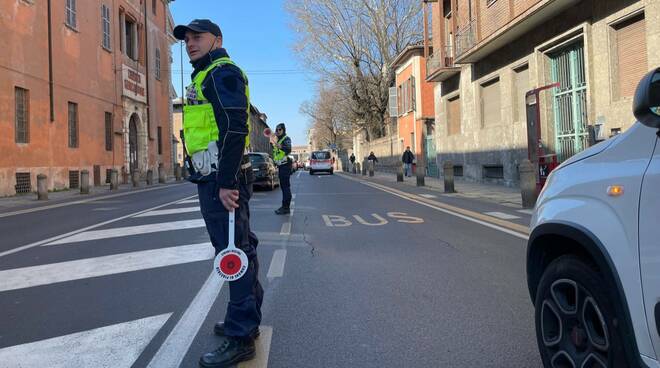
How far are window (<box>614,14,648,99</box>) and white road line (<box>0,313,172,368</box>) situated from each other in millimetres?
12222

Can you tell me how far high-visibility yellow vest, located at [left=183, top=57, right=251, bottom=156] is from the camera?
11.0 feet

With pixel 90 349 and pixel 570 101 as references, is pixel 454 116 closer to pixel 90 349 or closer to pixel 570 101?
pixel 570 101

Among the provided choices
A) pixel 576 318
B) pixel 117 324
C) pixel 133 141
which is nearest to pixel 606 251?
pixel 576 318

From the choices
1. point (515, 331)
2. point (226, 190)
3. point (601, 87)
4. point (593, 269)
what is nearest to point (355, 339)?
point (515, 331)

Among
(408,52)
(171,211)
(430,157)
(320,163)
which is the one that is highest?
(408,52)

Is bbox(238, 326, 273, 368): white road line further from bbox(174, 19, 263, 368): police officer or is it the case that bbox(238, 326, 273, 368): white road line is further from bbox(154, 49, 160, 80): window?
bbox(154, 49, 160, 80): window

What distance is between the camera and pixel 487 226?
9086 mm

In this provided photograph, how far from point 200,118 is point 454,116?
78.7ft

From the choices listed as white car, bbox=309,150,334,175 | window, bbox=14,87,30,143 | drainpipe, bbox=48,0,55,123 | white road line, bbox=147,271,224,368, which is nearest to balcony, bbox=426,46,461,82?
drainpipe, bbox=48,0,55,123

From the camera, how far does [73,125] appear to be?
1014 inches

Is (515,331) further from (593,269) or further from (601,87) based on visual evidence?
(601,87)

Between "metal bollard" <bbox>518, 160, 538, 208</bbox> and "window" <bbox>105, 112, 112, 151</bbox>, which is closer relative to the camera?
"metal bollard" <bbox>518, 160, 538, 208</bbox>

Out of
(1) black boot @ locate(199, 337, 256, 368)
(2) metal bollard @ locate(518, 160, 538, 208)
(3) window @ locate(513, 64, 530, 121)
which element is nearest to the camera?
(1) black boot @ locate(199, 337, 256, 368)

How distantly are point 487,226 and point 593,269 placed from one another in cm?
676
